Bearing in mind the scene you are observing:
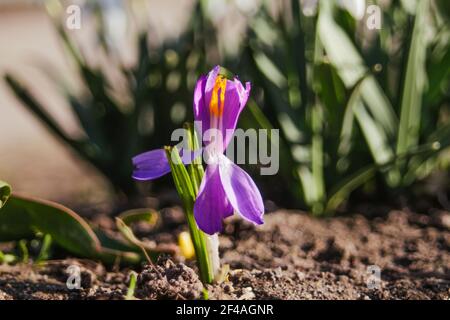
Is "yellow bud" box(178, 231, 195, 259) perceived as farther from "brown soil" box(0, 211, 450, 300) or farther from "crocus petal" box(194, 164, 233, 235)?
"crocus petal" box(194, 164, 233, 235)

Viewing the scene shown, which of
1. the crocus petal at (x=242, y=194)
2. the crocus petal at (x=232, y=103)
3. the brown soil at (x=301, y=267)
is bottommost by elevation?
the brown soil at (x=301, y=267)

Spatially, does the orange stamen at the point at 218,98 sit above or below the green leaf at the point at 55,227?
above

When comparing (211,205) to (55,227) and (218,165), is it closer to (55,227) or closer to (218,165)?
(218,165)

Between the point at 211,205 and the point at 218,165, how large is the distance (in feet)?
0.24

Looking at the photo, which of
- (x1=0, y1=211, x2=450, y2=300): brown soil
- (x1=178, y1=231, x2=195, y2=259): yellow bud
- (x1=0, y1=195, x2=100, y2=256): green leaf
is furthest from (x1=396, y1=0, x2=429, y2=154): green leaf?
(x1=0, y1=195, x2=100, y2=256): green leaf

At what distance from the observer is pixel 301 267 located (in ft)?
5.72

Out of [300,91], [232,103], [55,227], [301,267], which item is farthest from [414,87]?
[55,227]

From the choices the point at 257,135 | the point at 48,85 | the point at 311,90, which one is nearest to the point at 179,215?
the point at 257,135

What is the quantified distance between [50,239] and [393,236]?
0.83 m

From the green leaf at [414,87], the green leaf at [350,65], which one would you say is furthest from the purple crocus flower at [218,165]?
the green leaf at [414,87]

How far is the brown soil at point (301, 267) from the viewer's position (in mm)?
1473

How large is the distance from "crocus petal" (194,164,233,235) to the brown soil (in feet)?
0.46

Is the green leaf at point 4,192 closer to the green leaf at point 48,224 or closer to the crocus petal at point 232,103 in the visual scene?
the green leaf at point 48,224

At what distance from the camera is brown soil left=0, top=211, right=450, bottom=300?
1.47m
